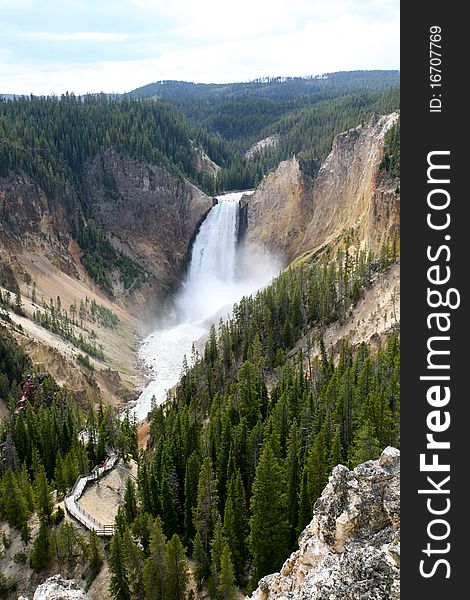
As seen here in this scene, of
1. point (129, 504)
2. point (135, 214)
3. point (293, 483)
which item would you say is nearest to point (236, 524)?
point (293, 483)

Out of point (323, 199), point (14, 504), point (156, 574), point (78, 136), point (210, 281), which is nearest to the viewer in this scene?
point (156, 574)

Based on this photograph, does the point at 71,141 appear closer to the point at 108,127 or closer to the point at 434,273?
the point at 108,127

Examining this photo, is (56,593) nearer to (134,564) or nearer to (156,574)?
(156,574)

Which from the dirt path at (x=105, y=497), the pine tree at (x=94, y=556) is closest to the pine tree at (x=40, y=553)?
the pine tree at (x=94, y=556)

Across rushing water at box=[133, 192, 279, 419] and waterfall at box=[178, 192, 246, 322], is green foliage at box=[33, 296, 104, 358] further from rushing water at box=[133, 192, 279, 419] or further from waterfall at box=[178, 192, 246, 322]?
waterfall at box=[178, 192, 246, 322]

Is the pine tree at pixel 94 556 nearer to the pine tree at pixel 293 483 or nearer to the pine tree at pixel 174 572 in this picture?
the pine tree at pixel 174 572

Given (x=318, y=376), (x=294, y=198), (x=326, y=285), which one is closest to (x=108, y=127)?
(x=294, y=198)

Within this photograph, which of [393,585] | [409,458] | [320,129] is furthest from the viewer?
[320,129]
